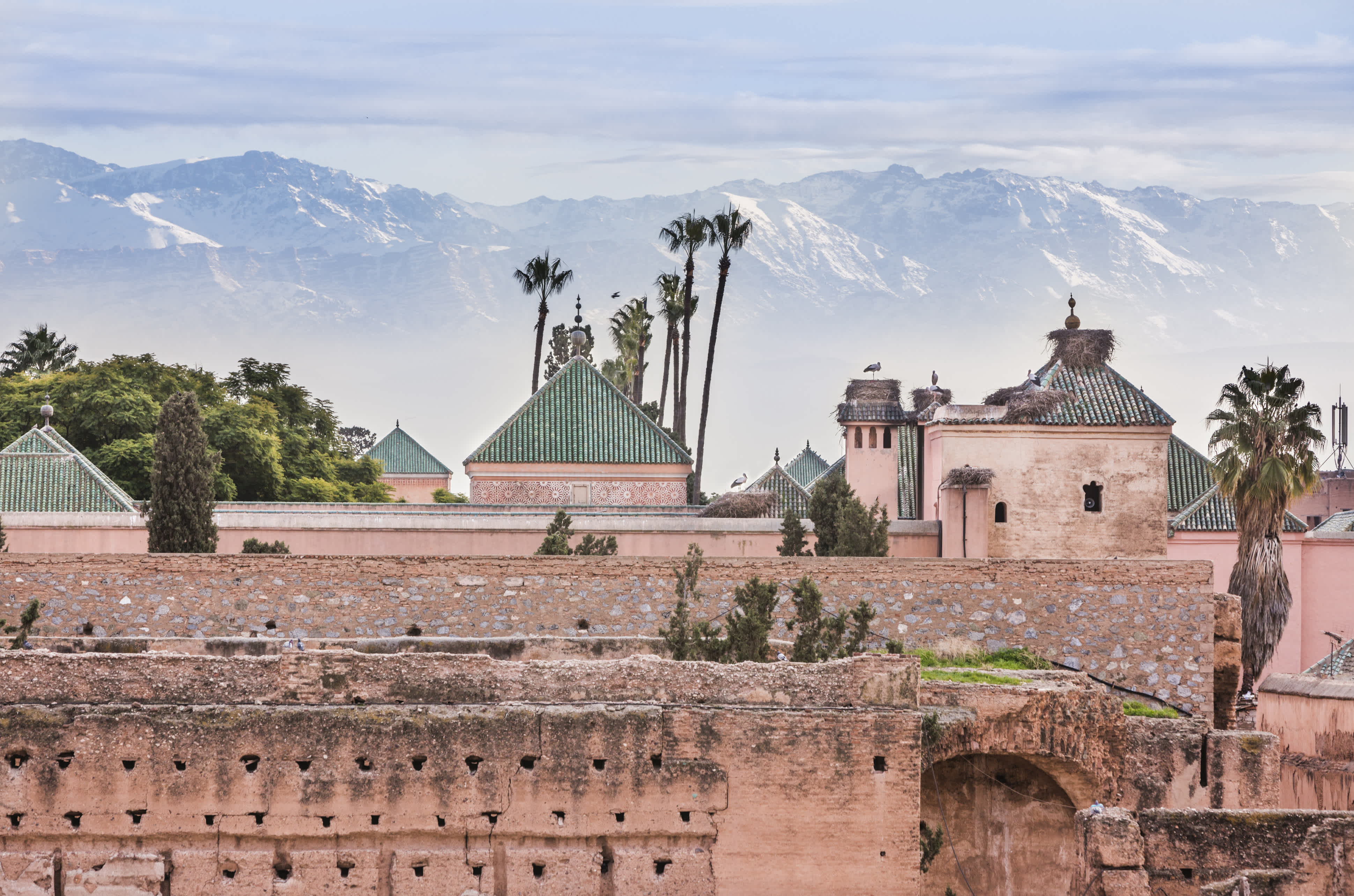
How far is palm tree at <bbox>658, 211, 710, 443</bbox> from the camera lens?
154ft

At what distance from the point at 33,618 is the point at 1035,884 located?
1112cm

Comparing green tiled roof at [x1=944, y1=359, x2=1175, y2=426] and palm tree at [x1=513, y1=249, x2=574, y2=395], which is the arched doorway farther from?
palm tree at [x1=513, y1=249, x2=574, y2=395]

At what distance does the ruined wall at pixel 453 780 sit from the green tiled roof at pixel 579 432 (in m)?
19.1

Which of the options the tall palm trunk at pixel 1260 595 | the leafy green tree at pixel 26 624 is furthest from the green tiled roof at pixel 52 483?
the tall palm trunk at pixel 1260 595

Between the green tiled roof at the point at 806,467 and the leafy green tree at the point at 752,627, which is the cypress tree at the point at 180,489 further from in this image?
the green tiled roof at the point at 806,467

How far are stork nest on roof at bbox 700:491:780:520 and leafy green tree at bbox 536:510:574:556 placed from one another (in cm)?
325

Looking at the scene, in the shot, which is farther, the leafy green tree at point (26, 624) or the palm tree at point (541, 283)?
the palm tree at point (541, 283)

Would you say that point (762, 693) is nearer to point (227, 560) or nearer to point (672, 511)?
point (227, 560)

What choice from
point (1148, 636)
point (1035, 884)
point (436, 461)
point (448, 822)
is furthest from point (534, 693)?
point (436, 461)

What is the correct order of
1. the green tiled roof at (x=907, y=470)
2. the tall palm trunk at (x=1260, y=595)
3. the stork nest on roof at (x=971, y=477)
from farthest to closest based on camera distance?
1. the green tiled roof at (x=907, y=470)
2. the tall palm trunk at (x=1260, y=595)
3. the stork nest on roof at (x=971, y=477)

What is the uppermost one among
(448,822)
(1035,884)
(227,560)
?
(227,560)

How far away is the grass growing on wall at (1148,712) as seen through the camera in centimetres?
1912

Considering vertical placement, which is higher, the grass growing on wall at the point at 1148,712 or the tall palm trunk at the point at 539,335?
the tall palm trunk at the point at 539,335

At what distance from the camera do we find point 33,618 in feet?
60.7
